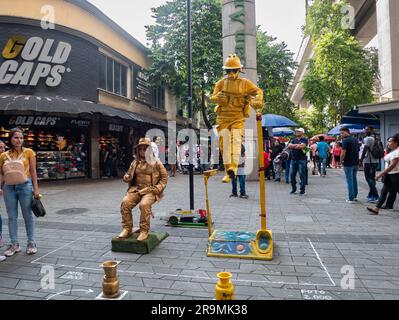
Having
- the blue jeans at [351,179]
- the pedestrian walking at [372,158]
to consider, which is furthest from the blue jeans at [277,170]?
the pedestrian walking at [372,158]

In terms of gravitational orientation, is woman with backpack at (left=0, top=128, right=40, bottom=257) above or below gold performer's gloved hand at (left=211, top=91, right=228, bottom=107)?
below

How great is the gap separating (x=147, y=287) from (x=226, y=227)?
289cm

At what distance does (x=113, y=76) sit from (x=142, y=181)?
15196 millimetres

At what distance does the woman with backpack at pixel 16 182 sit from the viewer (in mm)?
4855

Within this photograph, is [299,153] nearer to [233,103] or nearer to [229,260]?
[233,103]

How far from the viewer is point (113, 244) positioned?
507 centimetres

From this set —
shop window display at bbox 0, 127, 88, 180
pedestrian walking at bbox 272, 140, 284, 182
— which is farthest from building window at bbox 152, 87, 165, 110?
pedestrian walking at bbox 272, 140, 284, 182

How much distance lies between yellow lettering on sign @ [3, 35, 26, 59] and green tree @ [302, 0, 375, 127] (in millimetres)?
15921

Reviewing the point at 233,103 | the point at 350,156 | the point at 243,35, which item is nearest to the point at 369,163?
the point at 350,156

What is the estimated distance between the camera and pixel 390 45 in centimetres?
1889

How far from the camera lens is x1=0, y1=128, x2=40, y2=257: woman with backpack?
15.9 ft

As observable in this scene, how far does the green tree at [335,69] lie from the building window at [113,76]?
1146 cm

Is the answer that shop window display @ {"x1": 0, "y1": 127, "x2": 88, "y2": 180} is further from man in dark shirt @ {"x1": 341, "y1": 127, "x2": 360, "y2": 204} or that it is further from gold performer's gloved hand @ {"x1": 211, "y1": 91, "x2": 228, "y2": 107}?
man in dark shirt @ {"x1": 341, "y1": 127, "x2": 360, "y2": 204}

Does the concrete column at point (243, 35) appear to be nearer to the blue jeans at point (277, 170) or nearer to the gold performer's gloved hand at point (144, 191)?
the blue jeans at point (277, 170)
